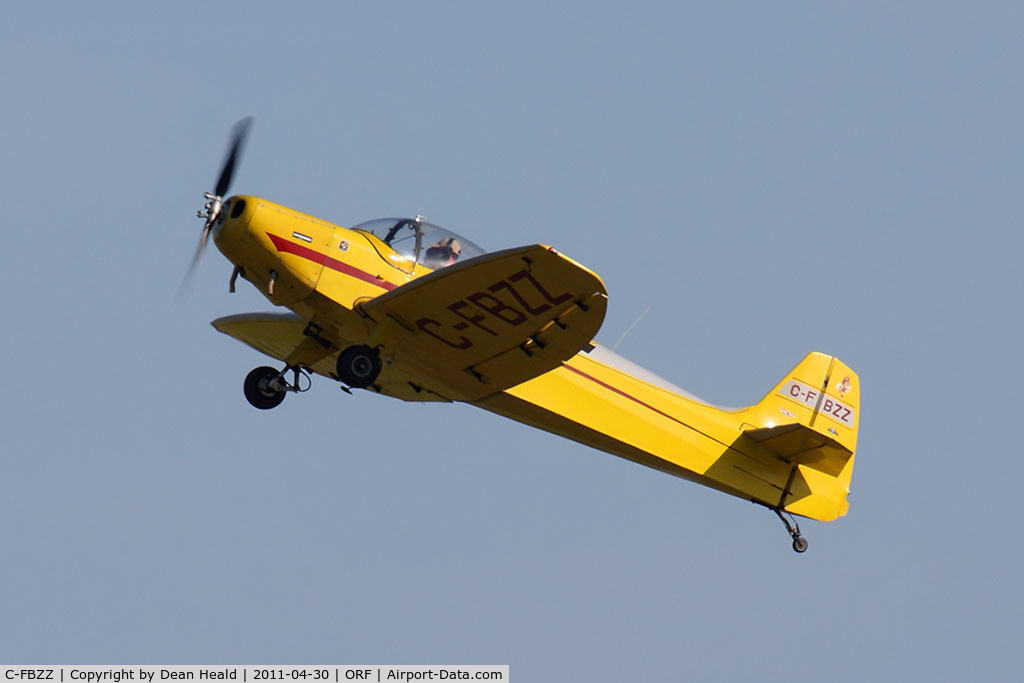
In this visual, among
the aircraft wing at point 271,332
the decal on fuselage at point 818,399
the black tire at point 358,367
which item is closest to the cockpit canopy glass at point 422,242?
the black tire at point 358,367

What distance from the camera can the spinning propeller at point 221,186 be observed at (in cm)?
1413

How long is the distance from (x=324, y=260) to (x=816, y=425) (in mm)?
7413

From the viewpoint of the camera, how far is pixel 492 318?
13.9 metres

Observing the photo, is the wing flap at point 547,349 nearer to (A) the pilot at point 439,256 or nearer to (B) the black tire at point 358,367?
(A) the pilot at point 439,256

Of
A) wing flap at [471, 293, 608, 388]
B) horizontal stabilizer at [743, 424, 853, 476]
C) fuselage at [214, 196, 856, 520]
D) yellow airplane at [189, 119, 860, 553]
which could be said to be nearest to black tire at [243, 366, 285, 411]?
yellow airplane at [189, 119, 860, 553]

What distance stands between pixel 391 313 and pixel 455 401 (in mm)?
1856

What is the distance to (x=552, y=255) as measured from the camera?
12.8 m

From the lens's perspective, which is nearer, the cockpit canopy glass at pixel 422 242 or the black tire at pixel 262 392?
the cockpit canopy glass at pixel 422 242

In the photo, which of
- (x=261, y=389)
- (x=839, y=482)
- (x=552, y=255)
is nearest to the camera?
(x=552, y=255)

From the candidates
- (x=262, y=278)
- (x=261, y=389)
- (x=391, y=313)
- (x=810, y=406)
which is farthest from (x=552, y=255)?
(x=810, y=406)

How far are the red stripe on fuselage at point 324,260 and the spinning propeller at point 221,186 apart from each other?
2.07ft

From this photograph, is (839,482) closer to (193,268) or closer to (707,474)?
(707,474)

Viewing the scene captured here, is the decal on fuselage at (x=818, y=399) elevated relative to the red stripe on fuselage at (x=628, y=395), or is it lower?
elevated

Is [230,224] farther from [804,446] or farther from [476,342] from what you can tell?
[804,446]
